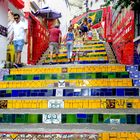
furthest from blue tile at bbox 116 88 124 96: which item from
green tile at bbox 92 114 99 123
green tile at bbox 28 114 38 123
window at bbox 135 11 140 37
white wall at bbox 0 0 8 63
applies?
white wall at bbox 0 0 8 63

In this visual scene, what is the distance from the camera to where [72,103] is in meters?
5.59

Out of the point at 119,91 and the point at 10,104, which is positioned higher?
the point at 119,91

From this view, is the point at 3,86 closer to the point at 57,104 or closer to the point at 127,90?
the point at 57,104

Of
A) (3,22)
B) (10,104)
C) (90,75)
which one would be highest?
(3,22)

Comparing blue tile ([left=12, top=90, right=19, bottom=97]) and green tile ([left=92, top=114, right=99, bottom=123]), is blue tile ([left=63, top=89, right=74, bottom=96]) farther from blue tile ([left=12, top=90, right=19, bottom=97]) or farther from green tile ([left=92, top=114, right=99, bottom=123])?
green tile ([left=92, top=114, right=99, bottom=123])

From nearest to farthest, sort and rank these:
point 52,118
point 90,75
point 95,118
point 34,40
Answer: point 95,118, point 52,118, point 90,75, point 34,40

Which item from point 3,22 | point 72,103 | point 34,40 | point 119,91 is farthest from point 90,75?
point 34,40

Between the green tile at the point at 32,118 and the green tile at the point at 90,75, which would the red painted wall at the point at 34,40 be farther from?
the green tile at the point at 32,118

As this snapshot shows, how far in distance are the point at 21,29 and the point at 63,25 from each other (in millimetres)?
Answer: 20432

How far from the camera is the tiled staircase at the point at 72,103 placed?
4719mm

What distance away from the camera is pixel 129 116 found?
5.06m

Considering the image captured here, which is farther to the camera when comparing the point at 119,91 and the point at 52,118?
the point at 119,91

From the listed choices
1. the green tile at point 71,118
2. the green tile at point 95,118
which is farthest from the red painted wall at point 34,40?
the green tile at point 95,118

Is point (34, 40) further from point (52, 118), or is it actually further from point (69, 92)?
point (52, 118)
